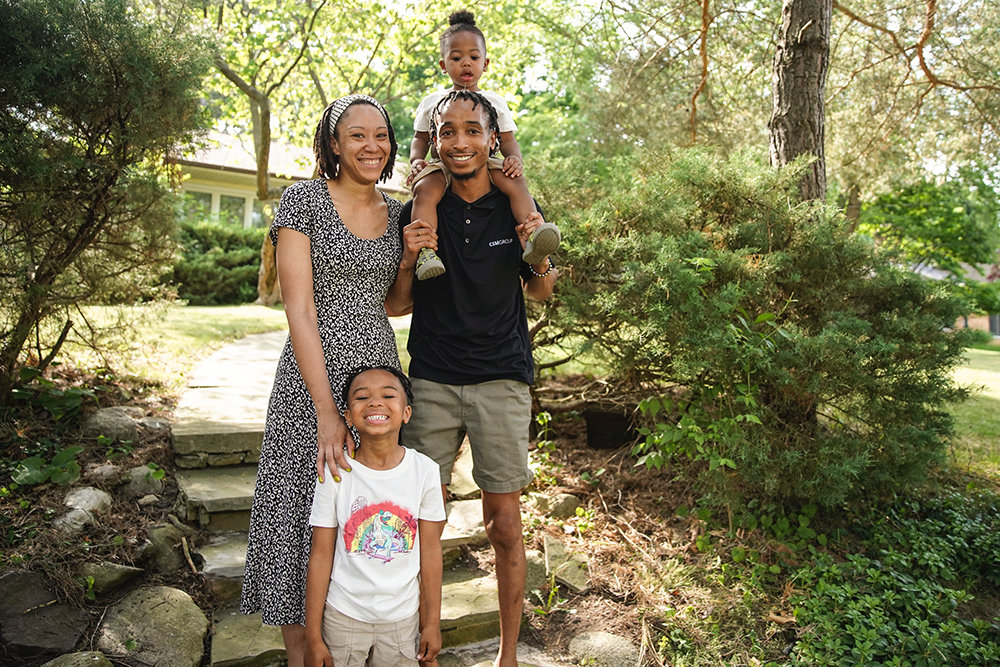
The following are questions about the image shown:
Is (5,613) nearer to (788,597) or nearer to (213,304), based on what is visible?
(788,597)

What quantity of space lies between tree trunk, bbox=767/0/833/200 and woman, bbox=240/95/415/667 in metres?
3.41

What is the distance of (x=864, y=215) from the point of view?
2127 centimetres

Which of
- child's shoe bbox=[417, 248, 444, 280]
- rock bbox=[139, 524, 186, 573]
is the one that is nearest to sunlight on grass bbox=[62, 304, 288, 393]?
rock bbox=[139, 524, 186, 573]

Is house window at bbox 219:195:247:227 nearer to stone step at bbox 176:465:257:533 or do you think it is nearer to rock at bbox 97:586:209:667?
stone step at bbox 176:465:257:533

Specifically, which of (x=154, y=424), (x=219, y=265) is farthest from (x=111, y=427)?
(x=219, y=265)

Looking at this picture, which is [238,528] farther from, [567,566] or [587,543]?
[587,543]

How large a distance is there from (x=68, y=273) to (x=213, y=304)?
10933 mm

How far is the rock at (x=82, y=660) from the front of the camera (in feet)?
8.34

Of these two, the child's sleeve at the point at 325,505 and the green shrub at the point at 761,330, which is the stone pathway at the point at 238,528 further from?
the green shrub at the point at 761,330

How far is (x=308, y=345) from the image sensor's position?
218 centimetres

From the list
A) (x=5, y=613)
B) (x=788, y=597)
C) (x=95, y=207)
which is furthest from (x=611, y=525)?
(x=95, y=207)

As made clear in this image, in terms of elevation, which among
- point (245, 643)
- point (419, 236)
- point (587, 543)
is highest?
point (419, 236)

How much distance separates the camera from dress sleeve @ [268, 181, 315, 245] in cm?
221

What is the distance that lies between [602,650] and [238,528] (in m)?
1.86
